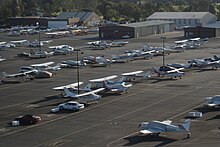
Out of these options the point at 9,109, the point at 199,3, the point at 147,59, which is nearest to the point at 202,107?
the point at 9,109

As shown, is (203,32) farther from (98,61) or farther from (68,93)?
(68,93)

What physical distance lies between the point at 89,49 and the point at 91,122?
196ft

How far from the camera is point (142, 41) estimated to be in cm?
11356

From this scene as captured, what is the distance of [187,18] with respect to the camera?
147625 millimetres

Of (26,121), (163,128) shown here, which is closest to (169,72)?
(26,121)

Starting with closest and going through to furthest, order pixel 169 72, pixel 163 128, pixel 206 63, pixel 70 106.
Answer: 1. pixel 163 128
2. pixel 70 106
3. pixel 169 72
4. pixel 206 63

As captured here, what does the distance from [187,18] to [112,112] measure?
106 meters

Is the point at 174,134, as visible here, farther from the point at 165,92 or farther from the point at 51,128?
the point at 165,92

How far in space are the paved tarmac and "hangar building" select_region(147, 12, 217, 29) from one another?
7688 cm

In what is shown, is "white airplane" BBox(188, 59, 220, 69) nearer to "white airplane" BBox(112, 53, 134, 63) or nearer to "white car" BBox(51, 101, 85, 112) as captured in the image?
"white airplane" BBox(112, 53, 134, 63)

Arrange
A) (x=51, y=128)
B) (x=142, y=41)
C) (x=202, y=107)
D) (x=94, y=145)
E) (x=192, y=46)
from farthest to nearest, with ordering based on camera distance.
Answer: (x=142, y=41) < (x=192, y=46) < (x=202, y=107) < (x=51, y=128) < (x=94, y=145)

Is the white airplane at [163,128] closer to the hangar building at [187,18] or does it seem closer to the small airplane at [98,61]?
the small airplane at [98,61]

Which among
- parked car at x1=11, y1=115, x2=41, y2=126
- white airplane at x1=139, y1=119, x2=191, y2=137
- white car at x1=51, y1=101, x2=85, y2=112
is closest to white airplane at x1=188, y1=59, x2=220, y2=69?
white car at x1=51, y1=101, x2=85, y2=112

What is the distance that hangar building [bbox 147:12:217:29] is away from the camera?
14475cm
